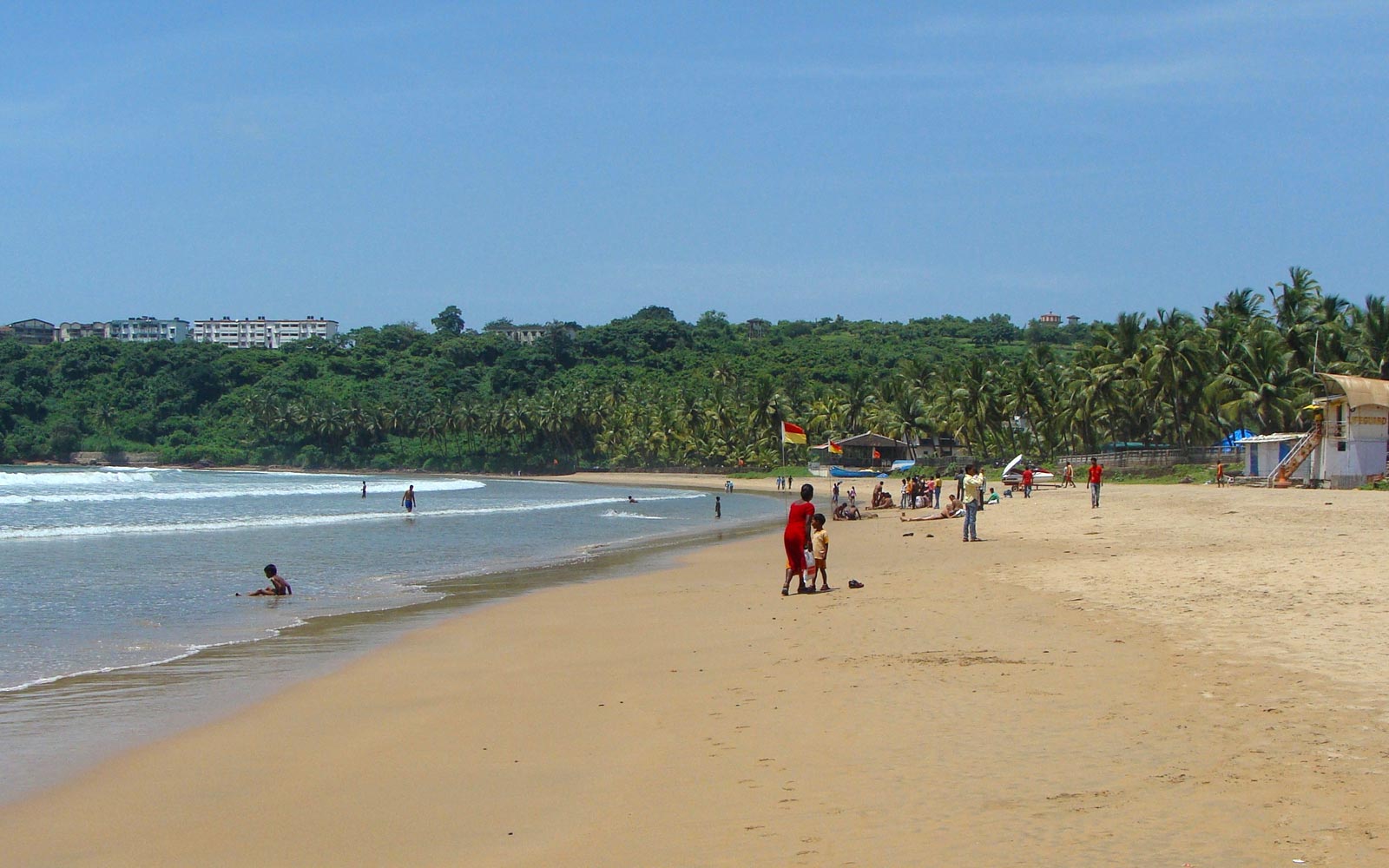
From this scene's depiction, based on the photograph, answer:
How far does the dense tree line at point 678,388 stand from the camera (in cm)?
4862

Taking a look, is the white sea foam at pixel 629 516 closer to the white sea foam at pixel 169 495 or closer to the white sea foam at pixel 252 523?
the white sea foam at pixel 252 523

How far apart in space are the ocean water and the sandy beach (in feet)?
4.41

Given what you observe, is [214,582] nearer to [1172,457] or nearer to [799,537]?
[799,537]

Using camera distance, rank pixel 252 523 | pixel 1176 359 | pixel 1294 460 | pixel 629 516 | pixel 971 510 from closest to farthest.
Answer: pixel 971 510
pixel 1294 460
pixel 252 523
pixel 629 516
pixel 1176 359

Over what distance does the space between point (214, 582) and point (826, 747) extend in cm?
1631

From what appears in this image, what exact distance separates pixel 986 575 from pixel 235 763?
11453 millimetres

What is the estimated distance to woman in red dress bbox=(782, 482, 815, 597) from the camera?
1468 centimetres

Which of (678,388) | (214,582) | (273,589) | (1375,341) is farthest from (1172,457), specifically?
(678,388)

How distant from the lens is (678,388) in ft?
391

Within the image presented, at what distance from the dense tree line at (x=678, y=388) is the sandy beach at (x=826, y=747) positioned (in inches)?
1528

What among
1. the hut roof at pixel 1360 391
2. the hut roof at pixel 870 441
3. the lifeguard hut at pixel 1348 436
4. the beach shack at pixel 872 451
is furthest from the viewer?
the beach shack at pixel 872 451

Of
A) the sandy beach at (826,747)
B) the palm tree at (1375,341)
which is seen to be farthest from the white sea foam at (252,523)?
the palm tree at (1375,341)

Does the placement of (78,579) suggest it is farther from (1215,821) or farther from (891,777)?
(1215,821)

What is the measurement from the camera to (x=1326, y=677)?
7703 millimetres
